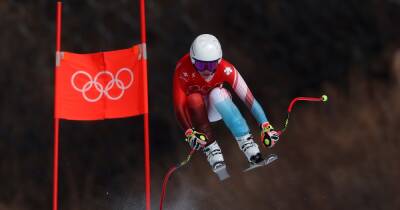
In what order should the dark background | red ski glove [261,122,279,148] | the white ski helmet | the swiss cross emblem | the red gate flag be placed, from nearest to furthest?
the white ski helmet
red ski glove [261,122,279,148]
the swiss cross emblem
the red gate flag
the dark background

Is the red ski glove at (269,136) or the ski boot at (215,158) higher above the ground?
the red ski glove at (269,136)

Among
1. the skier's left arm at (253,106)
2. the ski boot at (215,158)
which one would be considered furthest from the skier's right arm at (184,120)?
the skier's left arm at (253,106)

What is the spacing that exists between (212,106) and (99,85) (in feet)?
4.14

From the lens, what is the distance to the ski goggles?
21.4ft

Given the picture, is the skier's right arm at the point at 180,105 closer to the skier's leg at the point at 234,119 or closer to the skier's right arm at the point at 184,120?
the skier's right arm at the point at 184,120

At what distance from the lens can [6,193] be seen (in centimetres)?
970

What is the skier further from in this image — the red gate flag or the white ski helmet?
the red gate flag

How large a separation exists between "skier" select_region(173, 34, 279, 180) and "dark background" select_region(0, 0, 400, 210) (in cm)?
217

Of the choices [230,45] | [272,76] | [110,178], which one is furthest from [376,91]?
[110,178]

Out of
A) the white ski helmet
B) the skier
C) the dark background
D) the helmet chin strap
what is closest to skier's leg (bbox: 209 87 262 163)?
the skier

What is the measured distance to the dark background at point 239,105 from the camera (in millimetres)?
8875

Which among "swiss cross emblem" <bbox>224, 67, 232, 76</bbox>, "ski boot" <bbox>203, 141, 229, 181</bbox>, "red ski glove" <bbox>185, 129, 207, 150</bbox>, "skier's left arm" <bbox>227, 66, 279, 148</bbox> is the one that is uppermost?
"swiss cross emblem" <bbox>224, 67, 232, 76</bbox>

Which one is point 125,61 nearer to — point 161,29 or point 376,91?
point 161,29

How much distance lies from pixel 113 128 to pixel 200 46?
139 inches
